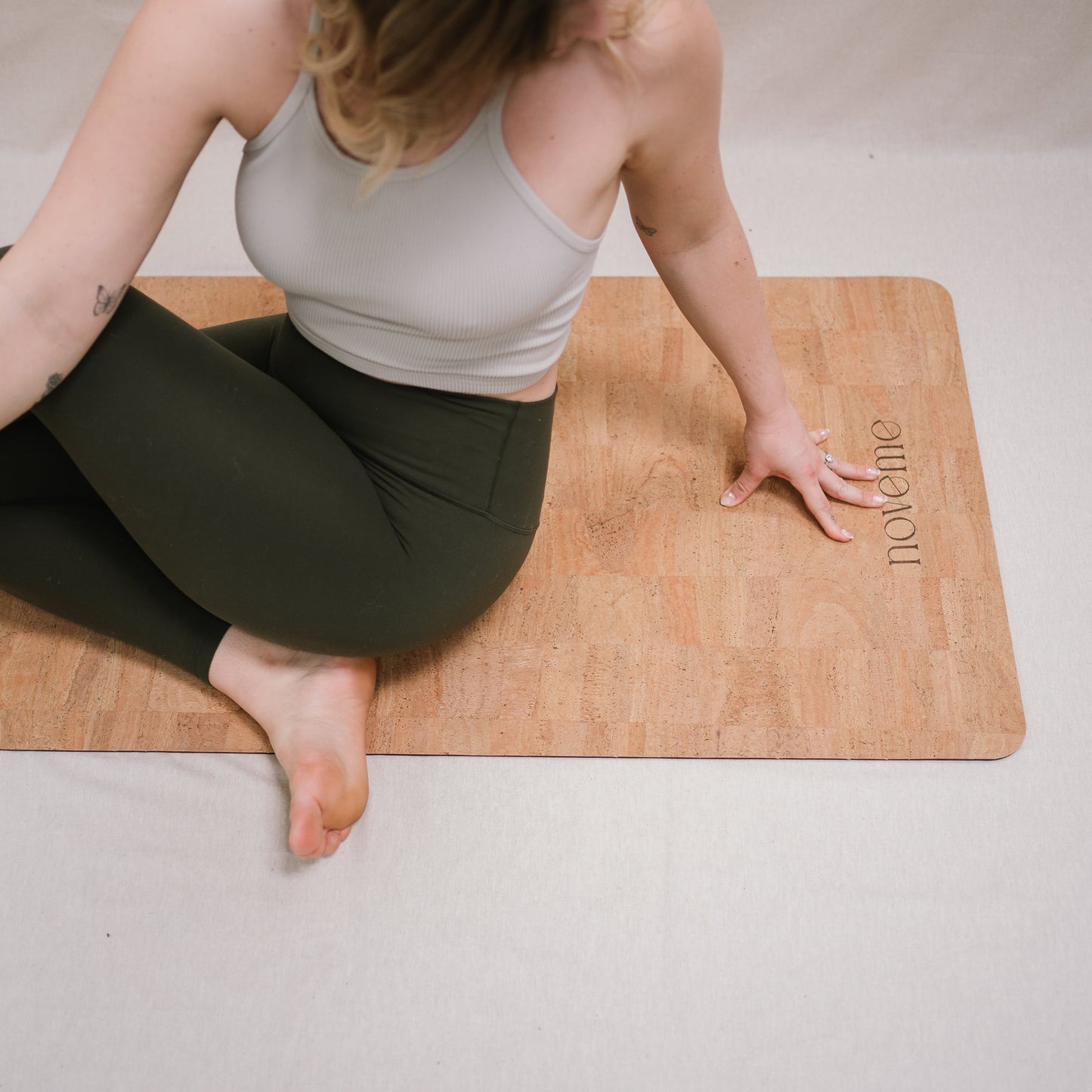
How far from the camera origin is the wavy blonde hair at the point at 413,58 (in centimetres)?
74

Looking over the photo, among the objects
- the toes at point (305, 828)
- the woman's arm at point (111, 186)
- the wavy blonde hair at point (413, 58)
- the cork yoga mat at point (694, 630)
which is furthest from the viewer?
the cork yoga mat at point (694, 630)

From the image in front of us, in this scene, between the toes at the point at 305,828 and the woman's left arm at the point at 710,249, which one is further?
the toes at the point at 305,828

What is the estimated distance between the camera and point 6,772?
126cm

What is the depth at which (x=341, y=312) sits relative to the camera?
38.9 inches

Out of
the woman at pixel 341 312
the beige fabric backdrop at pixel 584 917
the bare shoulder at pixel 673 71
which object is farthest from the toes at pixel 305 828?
the bare shoulder at pixel 673 71

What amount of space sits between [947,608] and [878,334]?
Answer: 46cm

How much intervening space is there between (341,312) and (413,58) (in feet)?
0.91

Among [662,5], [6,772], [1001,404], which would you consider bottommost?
[1001,404]

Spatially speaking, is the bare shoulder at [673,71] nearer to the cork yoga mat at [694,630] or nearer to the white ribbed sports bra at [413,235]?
the white ribbed sports bra at [413,235]

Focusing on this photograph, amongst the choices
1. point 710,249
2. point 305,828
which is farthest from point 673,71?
point 305,828

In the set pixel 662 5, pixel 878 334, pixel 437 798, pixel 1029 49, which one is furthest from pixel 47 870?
pixel 1029 49

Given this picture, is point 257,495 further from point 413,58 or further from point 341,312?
point 413,58

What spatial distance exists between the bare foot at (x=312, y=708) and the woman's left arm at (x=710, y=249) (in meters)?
0.54

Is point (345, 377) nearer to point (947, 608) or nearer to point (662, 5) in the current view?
point (662, 5)
